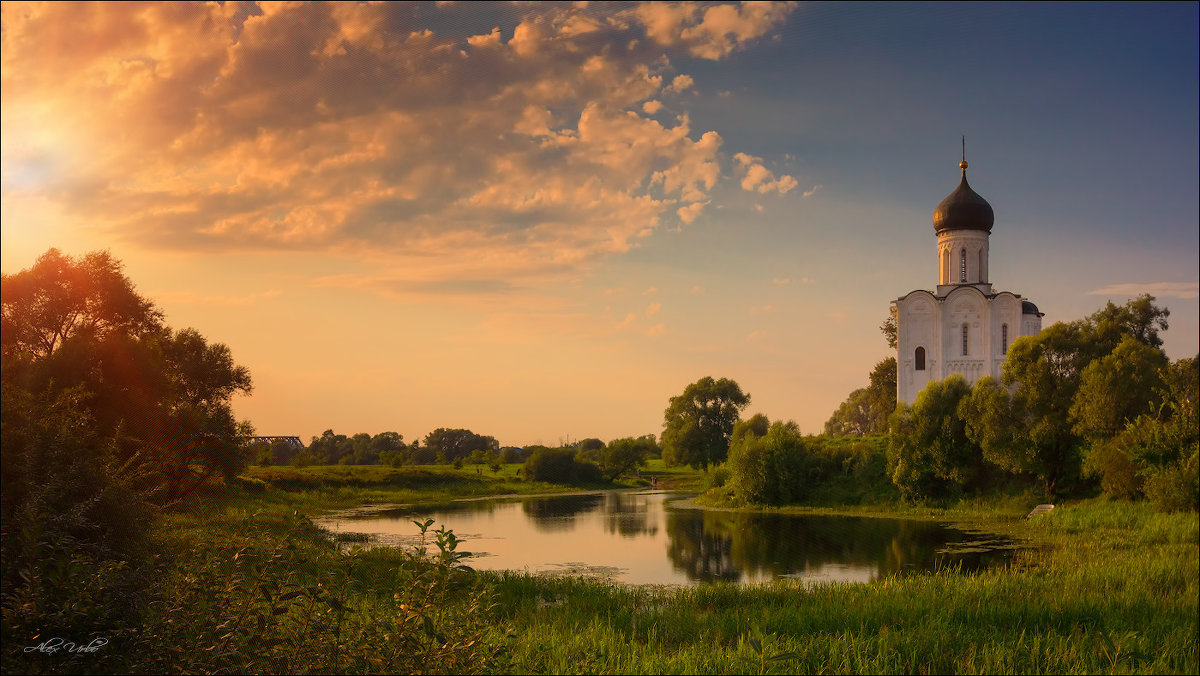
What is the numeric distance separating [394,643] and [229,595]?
1256 millimetres

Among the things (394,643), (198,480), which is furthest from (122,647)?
(198,480)

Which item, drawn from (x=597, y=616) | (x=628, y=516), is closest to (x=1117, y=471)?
(x=628, y=516)

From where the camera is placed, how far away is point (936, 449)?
3744cm

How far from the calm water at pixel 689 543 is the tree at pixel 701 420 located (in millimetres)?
26542

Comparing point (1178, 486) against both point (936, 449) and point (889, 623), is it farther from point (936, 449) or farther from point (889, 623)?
point (889, 623)

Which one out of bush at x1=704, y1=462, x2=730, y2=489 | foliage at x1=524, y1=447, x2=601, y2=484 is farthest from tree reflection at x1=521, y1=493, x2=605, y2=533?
foliage at x1=524, y1=447, x2=601, y2=484

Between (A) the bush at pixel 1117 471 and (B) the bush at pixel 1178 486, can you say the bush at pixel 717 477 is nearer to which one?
(A) the bush at pixel 1117 471

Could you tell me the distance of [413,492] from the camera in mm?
52781

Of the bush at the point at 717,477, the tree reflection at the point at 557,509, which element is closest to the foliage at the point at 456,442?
the tree reflection at the point at 557,509

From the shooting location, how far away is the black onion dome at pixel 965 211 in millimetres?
51969

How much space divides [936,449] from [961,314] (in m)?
18.4

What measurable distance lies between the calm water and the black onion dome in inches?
1002

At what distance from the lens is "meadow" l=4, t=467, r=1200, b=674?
17.6 ft

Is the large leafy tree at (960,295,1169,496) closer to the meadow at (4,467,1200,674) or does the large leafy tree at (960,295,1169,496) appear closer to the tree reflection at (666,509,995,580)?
the tree reflection at (666,509,995,580)
